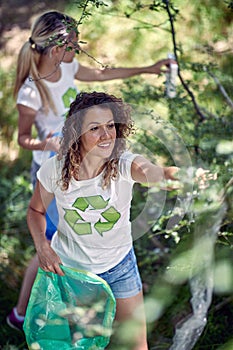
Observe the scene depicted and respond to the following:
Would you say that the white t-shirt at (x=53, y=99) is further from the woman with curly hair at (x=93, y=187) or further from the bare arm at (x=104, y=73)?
the woman with curly hair at (x=93, y=187)

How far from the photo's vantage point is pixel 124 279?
208 centimetres

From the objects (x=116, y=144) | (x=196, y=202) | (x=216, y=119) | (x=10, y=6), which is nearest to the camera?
(x=116, y=144)

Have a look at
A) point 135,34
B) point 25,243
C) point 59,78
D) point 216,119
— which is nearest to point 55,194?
point 59,78

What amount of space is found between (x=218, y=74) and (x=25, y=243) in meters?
1.22

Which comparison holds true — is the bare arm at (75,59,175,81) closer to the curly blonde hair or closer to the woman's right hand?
the curly blonde hair

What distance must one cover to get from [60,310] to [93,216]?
0.37 m

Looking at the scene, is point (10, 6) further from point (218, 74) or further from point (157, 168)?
point (157, 168)

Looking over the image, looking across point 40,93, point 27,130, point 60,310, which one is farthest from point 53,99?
point 60,310

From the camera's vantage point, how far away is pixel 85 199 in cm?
193

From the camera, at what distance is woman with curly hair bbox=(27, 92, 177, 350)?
1.84 meters

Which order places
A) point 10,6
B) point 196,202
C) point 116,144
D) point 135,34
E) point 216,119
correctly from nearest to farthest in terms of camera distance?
point 116,144, point 196,202, point 216,119, point 135,34, point 10,6

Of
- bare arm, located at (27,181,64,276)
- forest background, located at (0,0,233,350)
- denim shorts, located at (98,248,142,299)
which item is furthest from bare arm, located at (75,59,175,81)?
denim shorts, located at (98,248,142,299)

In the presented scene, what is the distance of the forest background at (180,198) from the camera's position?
231 centimetres

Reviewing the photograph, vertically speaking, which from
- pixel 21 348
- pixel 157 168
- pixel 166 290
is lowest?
pixel 21 348
